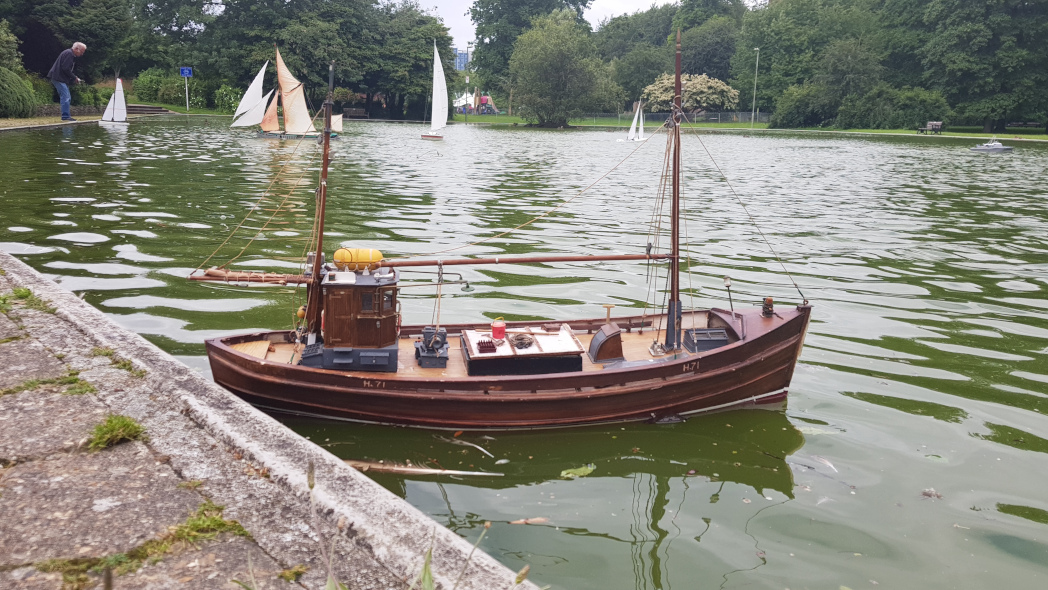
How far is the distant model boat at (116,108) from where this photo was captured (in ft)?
181

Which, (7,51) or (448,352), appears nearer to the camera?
(448,352)

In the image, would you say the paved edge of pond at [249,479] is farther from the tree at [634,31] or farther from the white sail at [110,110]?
the tree at [634,31]

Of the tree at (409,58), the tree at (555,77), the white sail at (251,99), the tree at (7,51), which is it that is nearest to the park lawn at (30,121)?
the tree at (7,51)

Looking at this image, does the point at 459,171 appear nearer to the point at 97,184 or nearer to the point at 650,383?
the point at 97,184

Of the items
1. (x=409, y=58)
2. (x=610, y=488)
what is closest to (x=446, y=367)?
(x=610, y=488)

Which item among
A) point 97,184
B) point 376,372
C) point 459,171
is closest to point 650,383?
point 376,372

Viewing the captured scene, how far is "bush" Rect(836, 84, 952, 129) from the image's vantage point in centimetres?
8969

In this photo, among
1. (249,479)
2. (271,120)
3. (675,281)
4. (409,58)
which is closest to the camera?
(249,479)

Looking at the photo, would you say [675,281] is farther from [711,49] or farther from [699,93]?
[711,49]

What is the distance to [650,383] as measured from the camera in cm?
979

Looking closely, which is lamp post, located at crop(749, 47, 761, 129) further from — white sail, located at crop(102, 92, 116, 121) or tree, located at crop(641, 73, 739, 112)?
white sail, located at crop(102, 92, 116, 121)

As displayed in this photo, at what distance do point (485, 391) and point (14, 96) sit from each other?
4646cm

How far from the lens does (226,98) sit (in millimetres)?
85562

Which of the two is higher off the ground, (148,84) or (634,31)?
(634,31)
